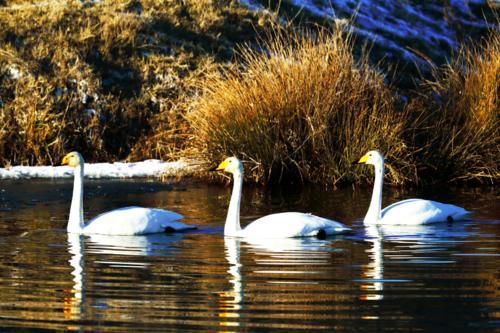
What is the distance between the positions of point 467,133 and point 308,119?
2.84 meters

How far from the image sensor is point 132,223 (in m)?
15.1

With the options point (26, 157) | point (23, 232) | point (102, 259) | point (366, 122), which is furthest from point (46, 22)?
point (102, 259)

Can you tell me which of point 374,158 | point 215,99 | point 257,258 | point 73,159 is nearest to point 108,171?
point 215,99

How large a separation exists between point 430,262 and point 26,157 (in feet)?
49.1

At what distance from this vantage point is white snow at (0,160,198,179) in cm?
2331

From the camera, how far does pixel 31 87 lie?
27703 mm

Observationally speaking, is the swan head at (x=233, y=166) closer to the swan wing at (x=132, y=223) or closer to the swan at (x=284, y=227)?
the swan at (x=284, y=227)

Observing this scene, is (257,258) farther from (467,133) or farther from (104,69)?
(104,69)

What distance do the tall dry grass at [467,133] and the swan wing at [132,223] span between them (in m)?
7.59

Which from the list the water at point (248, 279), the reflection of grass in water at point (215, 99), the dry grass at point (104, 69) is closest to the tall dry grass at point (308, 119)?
the reflection of grass in water at point (215, 99)

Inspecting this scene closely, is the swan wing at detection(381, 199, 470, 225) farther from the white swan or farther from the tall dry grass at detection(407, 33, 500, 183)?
the tall dry grass at detection(407, 33, 500, 183)

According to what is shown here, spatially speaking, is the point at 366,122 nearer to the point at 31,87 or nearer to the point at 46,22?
the point at 31,87

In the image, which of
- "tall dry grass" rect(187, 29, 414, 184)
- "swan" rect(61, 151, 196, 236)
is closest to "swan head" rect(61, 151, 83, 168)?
"swan" rect(61, 151, 196, 236)

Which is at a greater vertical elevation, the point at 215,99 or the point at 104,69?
the point at 104,69
